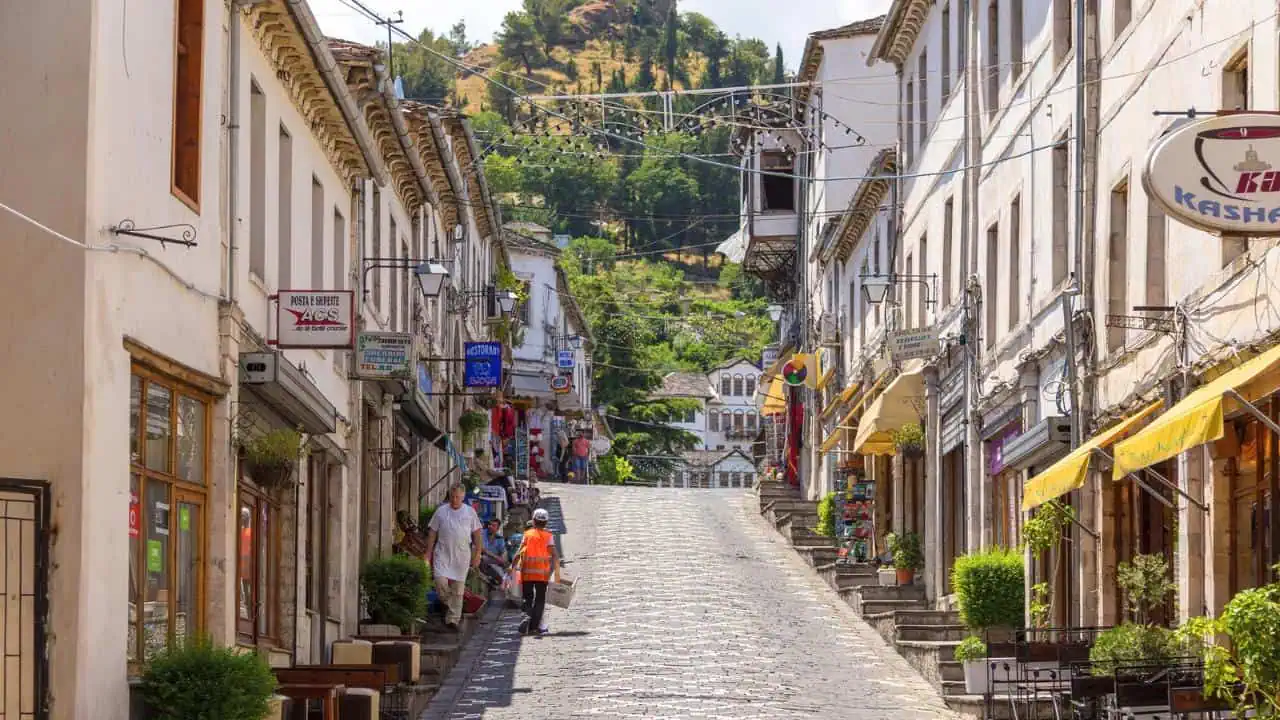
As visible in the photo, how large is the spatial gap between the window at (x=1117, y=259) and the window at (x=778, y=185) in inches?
1411

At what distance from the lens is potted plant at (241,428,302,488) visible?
18.6 m

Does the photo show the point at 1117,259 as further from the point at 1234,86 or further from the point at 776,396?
the point at 776,396

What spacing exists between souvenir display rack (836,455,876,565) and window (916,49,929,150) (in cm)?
629

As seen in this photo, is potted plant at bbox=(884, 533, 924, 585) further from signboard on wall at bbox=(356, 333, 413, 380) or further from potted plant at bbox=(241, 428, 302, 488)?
potted plant at bbox=(241, 428, 302, 488)

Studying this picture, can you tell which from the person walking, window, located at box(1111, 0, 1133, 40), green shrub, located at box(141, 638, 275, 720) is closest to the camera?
green shrub, located at box(141, 638, 275, 720)

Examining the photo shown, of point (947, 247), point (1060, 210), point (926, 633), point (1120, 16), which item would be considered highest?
point (1120, 16)

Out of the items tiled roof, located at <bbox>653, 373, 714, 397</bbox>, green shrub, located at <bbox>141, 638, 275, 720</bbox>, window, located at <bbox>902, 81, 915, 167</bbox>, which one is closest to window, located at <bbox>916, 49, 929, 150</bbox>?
window, located at <bbox>902, 81, 915, 167</bbox>

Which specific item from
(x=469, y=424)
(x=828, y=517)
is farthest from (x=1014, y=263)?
(x=469, y=424)

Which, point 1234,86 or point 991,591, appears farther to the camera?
point 991,591

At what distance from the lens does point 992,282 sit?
28.1m

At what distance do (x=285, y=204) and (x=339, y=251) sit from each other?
404 centimetres

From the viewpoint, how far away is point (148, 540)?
1477 cm

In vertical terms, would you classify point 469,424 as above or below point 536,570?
above

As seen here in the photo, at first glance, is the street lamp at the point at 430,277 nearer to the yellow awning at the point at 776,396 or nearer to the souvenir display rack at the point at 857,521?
the souvenir display rack at the point at 857,521
